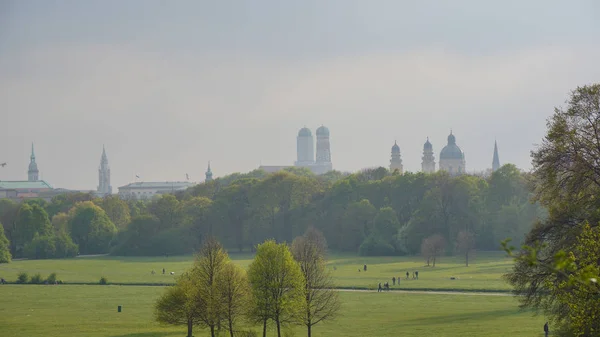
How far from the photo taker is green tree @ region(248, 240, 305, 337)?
4606 cm

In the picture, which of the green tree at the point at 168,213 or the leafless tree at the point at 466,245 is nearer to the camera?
the leafless tree at the point at 466,245

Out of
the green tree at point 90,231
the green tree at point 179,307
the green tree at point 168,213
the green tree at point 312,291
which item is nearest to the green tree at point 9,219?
the green tree at point 90,231

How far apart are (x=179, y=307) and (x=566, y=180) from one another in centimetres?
2167

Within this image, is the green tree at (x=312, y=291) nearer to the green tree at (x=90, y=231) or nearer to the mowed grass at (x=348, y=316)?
the mowed grass at (x=348, y=316)

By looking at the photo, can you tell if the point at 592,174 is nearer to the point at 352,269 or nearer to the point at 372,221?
the point at 352,269

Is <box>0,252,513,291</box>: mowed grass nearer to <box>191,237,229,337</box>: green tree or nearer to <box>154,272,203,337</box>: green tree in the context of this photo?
<box>191,237,229,337</box>: green tree

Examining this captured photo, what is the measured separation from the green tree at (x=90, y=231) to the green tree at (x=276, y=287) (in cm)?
9747

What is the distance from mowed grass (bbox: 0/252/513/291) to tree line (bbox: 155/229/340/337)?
26146 mm

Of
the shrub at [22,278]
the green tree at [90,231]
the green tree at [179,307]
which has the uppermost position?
the green tree at [90,231]

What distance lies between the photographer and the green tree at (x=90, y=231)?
140 meters

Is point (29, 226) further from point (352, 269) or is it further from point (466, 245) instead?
point (466, 245)

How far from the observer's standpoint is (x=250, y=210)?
140250 millimetres

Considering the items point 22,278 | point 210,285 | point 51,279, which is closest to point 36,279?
point 22,278

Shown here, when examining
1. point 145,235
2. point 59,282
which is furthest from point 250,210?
point 59,282
